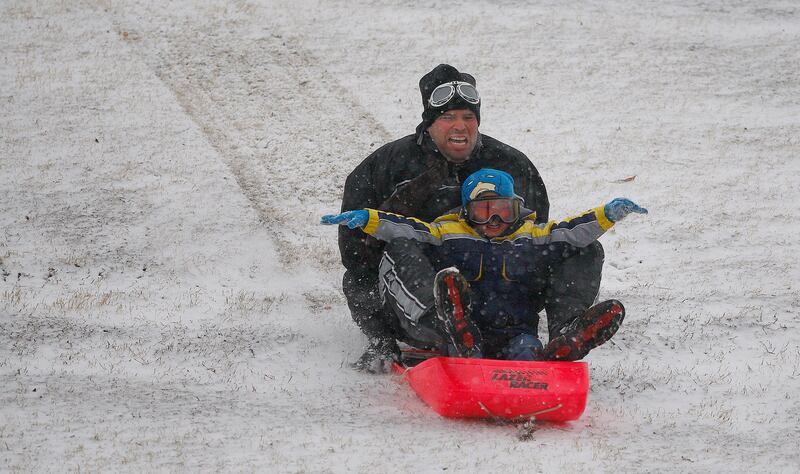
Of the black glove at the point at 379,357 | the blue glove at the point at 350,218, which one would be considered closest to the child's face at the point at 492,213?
the blue glove at the point at 350,218

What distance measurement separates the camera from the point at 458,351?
5203mm

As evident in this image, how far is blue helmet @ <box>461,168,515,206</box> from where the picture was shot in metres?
5.84

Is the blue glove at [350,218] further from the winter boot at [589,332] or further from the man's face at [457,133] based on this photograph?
the winter boot at [589,332]

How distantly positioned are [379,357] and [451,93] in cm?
202

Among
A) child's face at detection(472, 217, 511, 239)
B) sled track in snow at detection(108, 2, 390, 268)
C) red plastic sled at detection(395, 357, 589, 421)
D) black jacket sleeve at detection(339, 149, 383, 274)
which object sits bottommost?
sled track in snow at detection(108, 2, 390, 268)

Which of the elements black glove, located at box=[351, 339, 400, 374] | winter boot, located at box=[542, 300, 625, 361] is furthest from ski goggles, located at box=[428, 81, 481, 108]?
winter boot, located at box=[542, 300, 625, 361]

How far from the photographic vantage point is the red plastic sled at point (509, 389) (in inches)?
191

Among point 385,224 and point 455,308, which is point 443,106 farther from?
point 455,308

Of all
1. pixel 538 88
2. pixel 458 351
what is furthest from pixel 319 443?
pixel 538 88

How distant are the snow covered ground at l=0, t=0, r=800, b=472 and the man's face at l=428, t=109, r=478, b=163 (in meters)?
1.62

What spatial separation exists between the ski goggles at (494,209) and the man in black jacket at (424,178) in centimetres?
67

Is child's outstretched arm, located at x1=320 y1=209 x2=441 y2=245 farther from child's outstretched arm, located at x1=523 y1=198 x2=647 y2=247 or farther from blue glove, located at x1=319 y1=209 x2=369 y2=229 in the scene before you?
child's outstretched arm, located at x1=523 y1=198 x2=647 y2=247

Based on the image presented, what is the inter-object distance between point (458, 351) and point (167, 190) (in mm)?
5105

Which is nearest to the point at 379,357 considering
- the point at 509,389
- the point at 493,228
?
the point at 493,228
